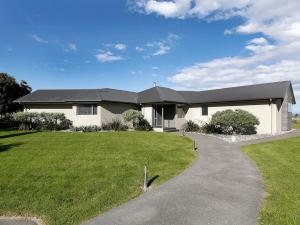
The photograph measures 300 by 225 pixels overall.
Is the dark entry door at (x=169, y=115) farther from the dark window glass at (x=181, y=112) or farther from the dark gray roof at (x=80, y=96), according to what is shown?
the dark gray roof at (x=80, y=96)

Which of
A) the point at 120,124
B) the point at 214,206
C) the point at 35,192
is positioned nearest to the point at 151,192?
the point at 214,206

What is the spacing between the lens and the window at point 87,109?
1086 inches

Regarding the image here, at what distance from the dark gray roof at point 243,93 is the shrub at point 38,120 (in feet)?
49.8

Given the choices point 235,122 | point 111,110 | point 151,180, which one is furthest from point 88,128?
point 151,180

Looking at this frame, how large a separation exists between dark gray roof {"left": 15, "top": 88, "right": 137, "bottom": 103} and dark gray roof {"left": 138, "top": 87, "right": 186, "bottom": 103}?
1.14 metres

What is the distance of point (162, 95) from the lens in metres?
27.9

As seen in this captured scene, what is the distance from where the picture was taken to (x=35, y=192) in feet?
25.4

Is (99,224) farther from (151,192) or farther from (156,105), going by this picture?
(156,105)

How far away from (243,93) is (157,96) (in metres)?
9.19

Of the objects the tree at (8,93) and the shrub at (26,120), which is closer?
the shrub at (26,120)

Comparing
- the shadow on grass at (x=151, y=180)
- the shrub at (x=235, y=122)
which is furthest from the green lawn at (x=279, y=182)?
the shrub at (x=235, y=122)

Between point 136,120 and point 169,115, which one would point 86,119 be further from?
point 169,115

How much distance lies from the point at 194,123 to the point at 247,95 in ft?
20.5

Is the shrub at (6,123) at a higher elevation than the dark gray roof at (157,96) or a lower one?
lower
